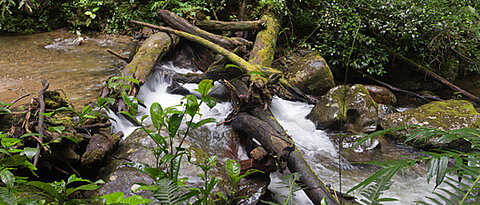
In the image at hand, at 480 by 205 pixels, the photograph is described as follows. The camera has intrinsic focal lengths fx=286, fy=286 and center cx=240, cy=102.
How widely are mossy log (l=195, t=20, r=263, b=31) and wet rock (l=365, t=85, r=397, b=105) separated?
2883 millimetres

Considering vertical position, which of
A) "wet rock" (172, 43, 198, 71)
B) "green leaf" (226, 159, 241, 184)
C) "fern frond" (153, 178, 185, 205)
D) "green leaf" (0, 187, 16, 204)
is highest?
"green leaf" (0, 187, 16, 204)

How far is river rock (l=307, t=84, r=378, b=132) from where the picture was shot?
5.03 meters

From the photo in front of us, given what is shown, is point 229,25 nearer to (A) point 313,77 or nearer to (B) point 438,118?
(A) point 313,77

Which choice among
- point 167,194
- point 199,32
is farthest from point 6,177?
point 199,32

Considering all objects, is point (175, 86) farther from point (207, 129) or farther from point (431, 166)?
point (431, 166)

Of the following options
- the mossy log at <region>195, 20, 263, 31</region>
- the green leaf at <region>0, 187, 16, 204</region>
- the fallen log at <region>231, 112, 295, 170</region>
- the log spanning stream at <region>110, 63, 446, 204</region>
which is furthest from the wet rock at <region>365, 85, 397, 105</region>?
the green leaf at <region>0, 187, 16, 204</region>

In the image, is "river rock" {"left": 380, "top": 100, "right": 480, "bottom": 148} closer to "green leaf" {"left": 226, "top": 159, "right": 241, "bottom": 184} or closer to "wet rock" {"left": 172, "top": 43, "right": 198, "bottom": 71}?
"green leaf" {"left": 226, "top": 159, "right": 241, "bottom": 184}

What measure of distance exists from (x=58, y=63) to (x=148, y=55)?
212 cm

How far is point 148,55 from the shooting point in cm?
535

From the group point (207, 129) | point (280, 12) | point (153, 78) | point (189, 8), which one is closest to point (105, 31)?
point (189, 8)

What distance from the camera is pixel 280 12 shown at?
6883mm

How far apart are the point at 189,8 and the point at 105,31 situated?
2973 millimetres

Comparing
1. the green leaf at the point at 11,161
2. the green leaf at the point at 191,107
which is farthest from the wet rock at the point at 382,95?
the green leaf at the point at 11,161

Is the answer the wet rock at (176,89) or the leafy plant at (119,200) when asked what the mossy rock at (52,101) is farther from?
the wet rock at (176,89)
